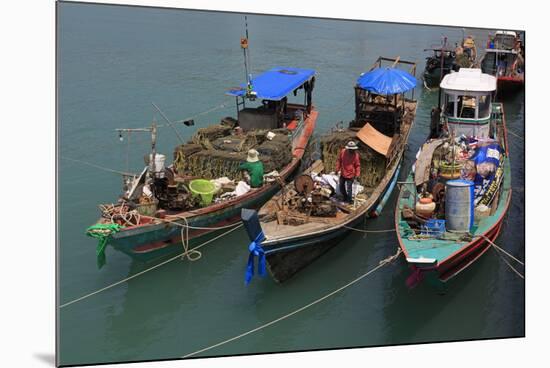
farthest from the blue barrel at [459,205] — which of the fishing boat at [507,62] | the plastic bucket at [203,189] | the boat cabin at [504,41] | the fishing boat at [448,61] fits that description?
the fishing boat at [448,61]

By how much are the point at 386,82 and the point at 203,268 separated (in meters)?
4.58

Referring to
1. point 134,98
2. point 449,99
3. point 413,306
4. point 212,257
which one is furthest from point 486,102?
point 134,98

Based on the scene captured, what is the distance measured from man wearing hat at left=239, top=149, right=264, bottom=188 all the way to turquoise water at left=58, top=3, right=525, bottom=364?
819 mm

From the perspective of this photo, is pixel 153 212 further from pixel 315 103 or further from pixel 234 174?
pixel 315 103

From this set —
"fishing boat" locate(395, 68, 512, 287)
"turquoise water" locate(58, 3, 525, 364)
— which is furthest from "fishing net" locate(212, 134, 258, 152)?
"fishing boat" locate(395, 68, 512, 287)

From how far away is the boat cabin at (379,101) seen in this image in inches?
475

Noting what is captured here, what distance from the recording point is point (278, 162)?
464 inches

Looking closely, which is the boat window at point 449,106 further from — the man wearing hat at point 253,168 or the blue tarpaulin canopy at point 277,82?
the man wearing hat at point 253,168

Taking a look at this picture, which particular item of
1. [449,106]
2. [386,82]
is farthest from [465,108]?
[386,82]

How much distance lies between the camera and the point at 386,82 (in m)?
12.1

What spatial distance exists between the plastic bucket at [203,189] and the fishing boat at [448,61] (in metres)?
9.07

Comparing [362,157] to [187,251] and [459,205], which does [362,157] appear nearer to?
[459,205]

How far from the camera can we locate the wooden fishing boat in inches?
377

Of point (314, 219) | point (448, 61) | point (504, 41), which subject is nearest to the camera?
point (314, 219)
